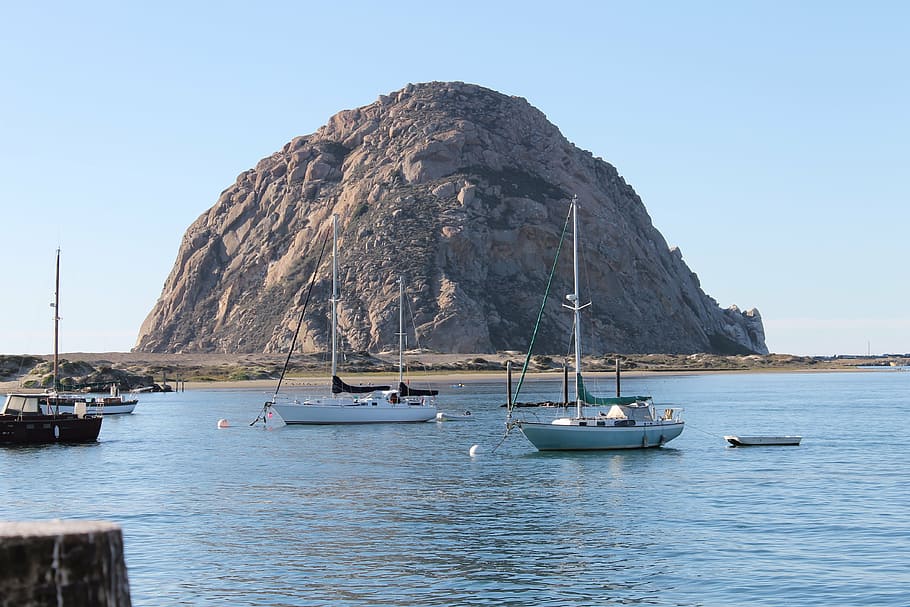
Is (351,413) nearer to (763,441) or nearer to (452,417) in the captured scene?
(452,417)

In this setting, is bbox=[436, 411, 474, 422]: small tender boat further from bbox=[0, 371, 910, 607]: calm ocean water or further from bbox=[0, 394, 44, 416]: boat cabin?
bbox=[0, 394, 44, 416]: boat cabin

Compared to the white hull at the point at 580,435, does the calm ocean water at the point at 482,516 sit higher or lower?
lower

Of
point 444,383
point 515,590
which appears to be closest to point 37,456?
point 515,590

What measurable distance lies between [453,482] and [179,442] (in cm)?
2749

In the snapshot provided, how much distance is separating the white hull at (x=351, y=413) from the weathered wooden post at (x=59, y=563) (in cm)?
6933

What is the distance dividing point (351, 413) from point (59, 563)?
230 feet

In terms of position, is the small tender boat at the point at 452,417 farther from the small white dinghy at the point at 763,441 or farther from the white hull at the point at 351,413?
the small white dinghy at the point at 763,441

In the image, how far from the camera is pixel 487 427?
234ft

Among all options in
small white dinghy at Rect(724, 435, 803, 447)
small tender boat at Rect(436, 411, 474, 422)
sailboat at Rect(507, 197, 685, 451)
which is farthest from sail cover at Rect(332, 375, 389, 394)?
→ small white dinghy at Rect(724, 435, 803, 447)

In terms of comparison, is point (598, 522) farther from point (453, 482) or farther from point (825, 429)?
point (825, 429)

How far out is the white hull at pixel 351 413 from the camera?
2926 inches

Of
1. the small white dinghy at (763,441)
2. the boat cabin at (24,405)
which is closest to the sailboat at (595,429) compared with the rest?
the small white dinghy at (763,441)

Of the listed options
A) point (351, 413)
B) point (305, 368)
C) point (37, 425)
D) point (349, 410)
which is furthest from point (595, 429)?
point (305, 368)

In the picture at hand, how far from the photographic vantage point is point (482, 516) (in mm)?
33406
